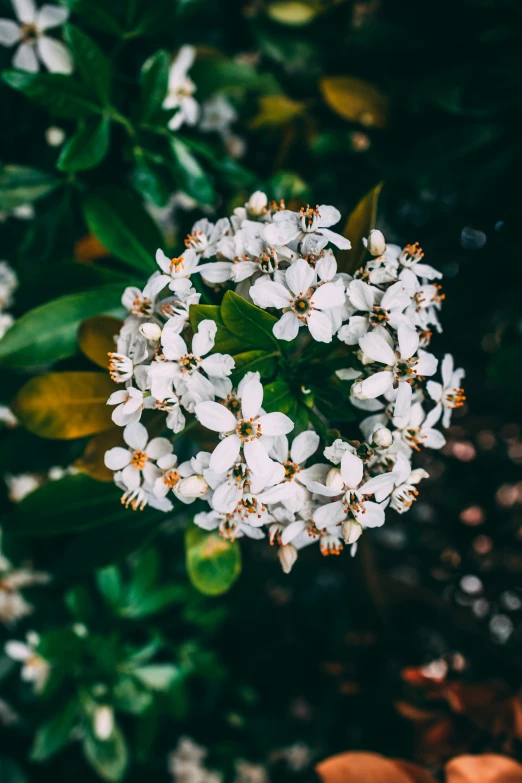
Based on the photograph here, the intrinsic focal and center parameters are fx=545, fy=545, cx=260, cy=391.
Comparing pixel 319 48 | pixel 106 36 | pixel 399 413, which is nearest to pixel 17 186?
pixel 106 36

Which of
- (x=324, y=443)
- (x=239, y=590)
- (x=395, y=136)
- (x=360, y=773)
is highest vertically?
(x=395, y=136)

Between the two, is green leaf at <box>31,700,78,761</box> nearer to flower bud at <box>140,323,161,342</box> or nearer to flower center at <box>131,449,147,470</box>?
flower center at <box>131,449,147,470</box>

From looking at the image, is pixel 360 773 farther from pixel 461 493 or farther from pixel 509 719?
pixel 461 493

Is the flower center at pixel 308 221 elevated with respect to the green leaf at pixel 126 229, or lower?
elevated

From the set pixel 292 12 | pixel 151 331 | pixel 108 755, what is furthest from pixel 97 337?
pixel 108 755

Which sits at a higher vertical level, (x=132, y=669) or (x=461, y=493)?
(x=461, y=493)

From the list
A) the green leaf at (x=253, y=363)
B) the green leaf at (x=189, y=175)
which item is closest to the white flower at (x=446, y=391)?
the green leaf at (x=253, y=363)

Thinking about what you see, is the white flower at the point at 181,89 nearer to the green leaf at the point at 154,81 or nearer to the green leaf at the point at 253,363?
the green leaf at the point at 154,81
